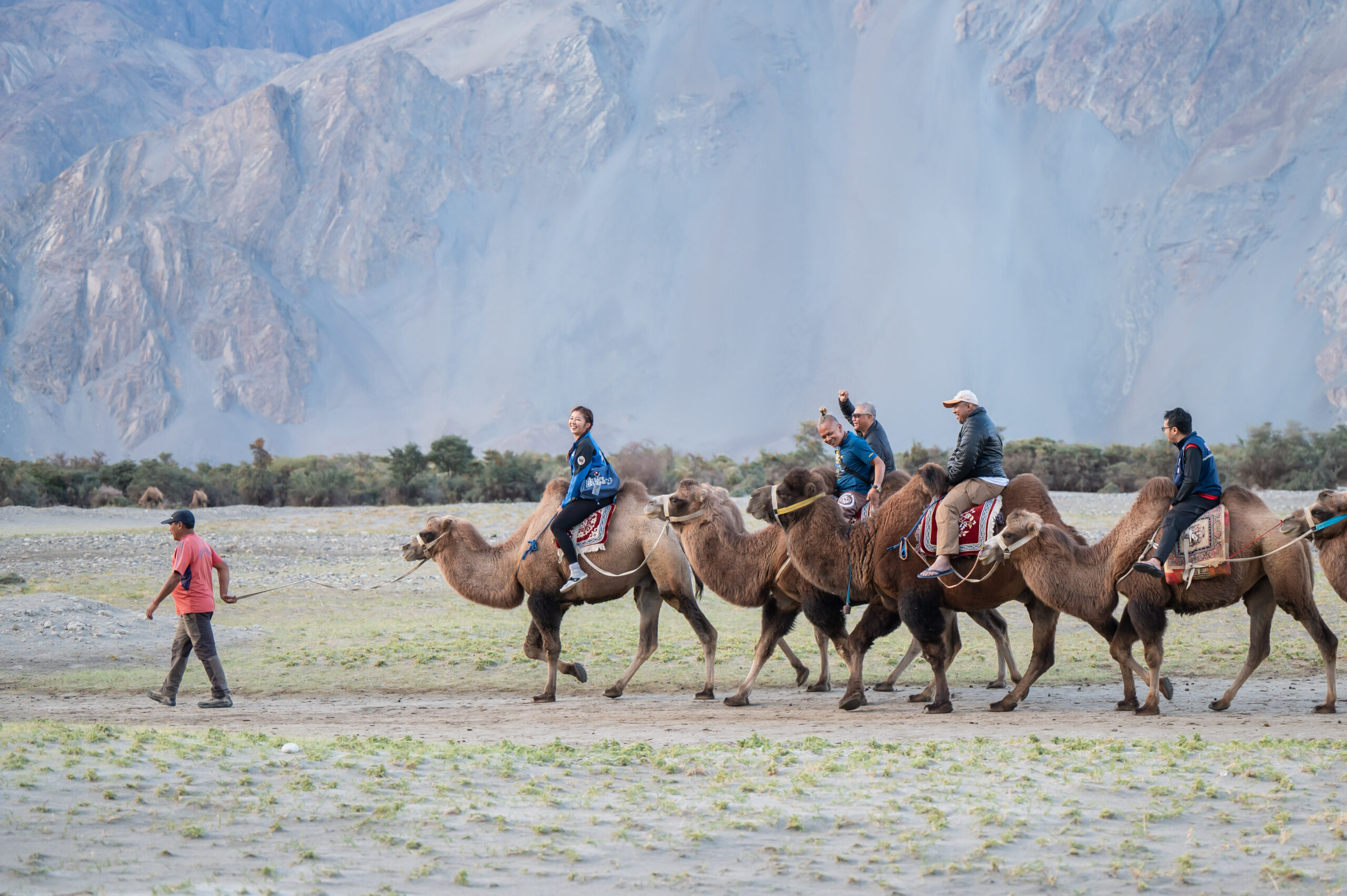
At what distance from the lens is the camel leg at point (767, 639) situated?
35.5 feet

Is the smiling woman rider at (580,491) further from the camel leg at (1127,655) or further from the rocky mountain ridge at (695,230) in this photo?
the rocky mountain ridge at (695,230)

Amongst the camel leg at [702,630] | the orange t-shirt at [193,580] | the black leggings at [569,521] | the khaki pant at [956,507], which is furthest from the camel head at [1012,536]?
the orange t-shirt at [193,580]

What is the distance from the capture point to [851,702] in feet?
34.3

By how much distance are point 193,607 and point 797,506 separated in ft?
17.6

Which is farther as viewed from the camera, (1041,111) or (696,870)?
(1041,111)

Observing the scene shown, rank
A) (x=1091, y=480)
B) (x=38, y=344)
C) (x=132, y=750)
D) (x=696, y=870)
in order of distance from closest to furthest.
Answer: (x=696, y=870) < (x=132, y=750) < (x=1091, y=480) < (x=38, y=344)

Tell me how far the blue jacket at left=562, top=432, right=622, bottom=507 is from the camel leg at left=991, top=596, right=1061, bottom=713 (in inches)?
157

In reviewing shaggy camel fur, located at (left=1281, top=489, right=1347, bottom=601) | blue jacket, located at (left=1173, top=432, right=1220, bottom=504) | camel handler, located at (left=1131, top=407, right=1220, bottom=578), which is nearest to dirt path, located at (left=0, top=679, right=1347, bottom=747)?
shaggy camel fur, located at (left=1281, top=489, right=1347, bottom=601)

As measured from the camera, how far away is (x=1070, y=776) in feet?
23.6

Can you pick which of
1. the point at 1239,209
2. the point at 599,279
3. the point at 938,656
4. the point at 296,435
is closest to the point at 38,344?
the point at 296,435

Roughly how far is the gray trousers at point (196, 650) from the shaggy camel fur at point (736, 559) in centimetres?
406

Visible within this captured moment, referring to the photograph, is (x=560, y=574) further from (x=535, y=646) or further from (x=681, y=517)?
(x=681, y=517)

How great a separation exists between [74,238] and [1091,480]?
5904cm

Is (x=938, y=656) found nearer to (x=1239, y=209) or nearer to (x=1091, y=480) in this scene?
(x=1091, y=480)
